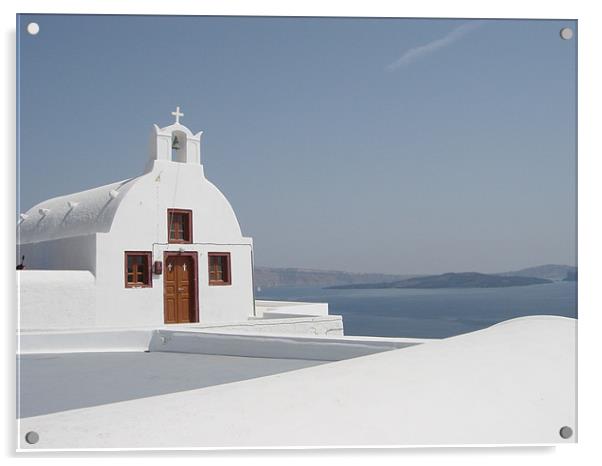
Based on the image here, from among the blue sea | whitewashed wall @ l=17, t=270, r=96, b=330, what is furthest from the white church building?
the blue sea

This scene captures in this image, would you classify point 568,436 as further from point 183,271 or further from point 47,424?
point 183,271

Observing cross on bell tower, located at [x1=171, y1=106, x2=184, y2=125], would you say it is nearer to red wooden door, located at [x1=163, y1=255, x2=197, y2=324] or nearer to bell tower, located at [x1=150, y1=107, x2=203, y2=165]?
bell tower, located at [x1=150, y1=107, x2=203, y2=165]

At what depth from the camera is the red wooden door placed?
12.1 metres

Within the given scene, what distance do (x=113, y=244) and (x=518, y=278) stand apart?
684 centimetres

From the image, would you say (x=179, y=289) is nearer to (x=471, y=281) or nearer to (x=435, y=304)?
(x=471, y=281)

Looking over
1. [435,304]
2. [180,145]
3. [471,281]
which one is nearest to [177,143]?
[180,145]

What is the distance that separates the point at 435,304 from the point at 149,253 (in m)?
11.6

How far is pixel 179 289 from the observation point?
12375mm

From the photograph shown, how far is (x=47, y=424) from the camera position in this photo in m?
4.80

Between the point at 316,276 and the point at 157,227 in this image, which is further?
the point at 157,227

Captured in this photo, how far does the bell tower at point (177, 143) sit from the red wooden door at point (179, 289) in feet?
6.31

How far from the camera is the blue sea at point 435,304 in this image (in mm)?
6267

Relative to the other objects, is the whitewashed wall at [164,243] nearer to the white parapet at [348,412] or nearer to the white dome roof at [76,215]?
the white dome roof at [76,215]
